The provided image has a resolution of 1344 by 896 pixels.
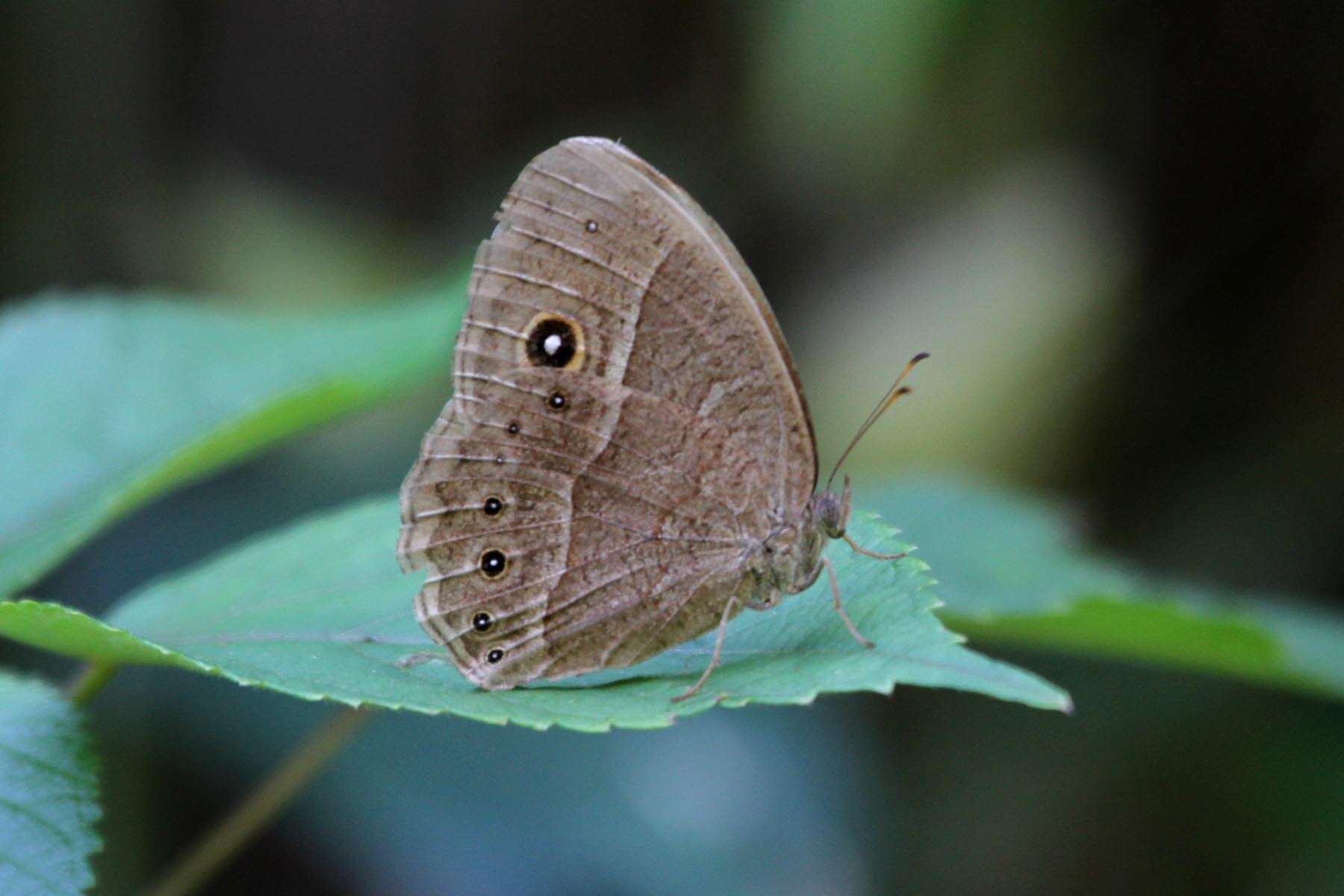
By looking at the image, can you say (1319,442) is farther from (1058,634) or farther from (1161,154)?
(1058,634)

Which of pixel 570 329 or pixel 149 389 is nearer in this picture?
pixel 570 329

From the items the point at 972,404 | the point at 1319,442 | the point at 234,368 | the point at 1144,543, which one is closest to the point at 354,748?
the point at 234,368

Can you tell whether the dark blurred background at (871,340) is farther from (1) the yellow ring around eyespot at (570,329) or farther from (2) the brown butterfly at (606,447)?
(1) the yellow ring around eyespot at (570,329)

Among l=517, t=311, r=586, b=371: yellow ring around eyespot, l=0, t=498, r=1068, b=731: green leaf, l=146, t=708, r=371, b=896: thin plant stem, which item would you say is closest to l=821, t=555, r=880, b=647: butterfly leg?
l=0, t=498, r=1068, b=731: green leaf

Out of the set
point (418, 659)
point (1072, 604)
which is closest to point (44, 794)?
point (418, 659)

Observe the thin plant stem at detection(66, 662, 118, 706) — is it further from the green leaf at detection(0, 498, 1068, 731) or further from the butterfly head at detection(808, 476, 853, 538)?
the butterfly head at detection(808, 476, 853, 538)

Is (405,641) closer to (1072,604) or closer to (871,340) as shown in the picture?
(1072,604)
